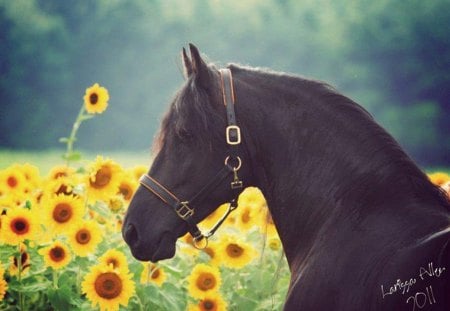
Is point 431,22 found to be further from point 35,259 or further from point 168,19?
point 35,259

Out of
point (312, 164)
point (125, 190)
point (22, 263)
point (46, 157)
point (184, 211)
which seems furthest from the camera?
point (46, 157)

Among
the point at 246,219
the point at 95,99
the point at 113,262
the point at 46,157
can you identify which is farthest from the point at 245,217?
the point at 46,157

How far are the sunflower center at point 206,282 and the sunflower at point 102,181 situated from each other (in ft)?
2.41

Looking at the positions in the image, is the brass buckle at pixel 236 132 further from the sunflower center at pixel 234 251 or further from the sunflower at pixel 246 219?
the sunflower at pixel 246 219

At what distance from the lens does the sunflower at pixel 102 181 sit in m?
3.78

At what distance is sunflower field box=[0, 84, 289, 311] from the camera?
3422 mm

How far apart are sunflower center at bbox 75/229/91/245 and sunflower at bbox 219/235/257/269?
2.67 ft

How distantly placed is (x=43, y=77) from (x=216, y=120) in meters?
9.99

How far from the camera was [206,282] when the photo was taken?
3.63m

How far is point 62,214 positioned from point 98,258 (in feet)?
1.05

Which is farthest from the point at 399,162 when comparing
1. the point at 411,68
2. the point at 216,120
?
the point at 411,68

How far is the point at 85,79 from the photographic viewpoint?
478 inches

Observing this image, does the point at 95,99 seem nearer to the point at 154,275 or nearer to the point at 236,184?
the point at 154,275

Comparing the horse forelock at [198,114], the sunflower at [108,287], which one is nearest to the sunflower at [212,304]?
the sunflower at [108,287]
